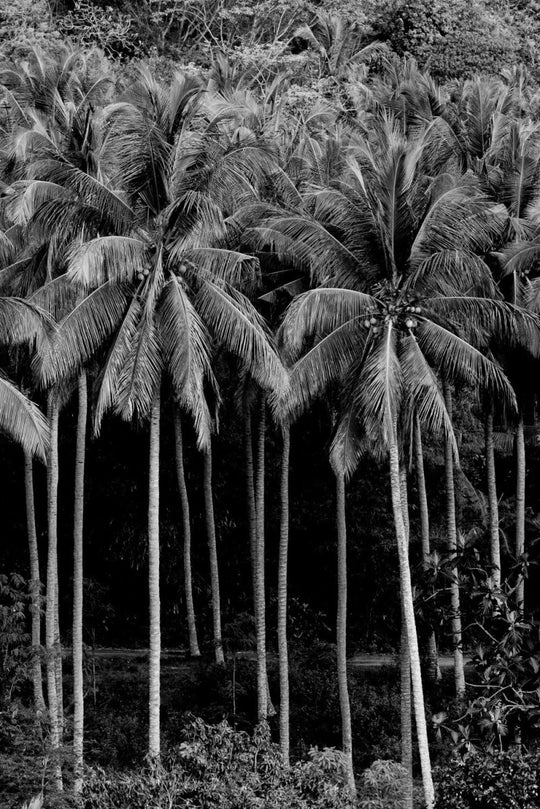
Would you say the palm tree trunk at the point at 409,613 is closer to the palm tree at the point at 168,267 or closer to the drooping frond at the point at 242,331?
the drooping frond at the point at 242,331

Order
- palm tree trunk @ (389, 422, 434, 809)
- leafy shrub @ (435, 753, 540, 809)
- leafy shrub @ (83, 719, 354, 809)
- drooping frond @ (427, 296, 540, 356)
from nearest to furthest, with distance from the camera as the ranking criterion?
1. leafy shrub @ (435, 753, 540, 809)
2. leafy shrub @ (83, 719, 354, 809)
3. drooping frond @ (427, 296, 540, 356)
4. palm tree trunk @ (389, 422, 434, 809)

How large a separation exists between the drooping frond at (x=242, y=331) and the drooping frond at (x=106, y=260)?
4.58ft

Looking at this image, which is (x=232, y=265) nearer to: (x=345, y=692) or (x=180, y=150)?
(x=180, y=150)

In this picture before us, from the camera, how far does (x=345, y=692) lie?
89.6 feet

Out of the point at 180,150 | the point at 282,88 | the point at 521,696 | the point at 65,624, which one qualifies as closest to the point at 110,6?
the point at 282,88

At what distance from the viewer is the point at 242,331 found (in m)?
21.7

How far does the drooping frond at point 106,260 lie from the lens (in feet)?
66.9

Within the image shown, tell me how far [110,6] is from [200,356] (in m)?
29.7

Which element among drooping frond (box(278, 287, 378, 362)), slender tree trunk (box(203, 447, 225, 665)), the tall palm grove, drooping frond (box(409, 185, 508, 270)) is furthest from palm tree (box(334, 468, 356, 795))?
drooping frond (box(409, 185, 508, 270))

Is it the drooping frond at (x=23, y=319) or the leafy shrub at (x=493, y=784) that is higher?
the drooping frond at (x=23, y=319)

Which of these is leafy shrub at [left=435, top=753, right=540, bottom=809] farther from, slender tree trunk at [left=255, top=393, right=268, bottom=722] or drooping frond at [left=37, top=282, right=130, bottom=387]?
slender tree trunk at [left=255, top=393, right=268, bottom=722]

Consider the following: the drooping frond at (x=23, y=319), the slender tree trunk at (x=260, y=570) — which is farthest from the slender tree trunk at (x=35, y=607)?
the drooping frond at (x=23, y=319)

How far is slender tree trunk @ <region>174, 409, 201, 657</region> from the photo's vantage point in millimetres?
33438

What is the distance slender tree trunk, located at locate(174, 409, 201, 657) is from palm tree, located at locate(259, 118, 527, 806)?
11.1m
